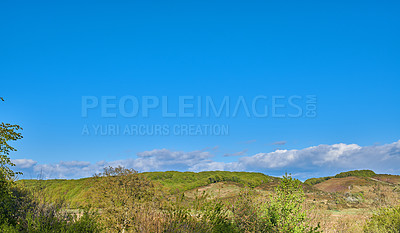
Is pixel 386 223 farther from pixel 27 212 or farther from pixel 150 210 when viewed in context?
pixel 27 212

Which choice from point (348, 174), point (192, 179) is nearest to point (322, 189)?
point (348, 174)

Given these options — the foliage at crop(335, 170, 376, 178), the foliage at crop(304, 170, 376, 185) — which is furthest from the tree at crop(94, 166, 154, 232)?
the foliage at crop(335, 170, 376, 178)

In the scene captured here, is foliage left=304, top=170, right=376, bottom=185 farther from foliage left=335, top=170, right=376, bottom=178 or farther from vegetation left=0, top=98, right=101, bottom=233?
vegetation left=0, top=98, right=101, bottom=233

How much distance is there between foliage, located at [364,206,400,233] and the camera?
48.7 ft

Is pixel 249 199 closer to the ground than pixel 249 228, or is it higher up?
higher up

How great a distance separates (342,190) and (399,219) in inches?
1151

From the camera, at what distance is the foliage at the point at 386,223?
14836 mm

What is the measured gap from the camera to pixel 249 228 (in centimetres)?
1171

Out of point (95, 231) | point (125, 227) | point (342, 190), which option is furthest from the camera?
point (342, 190)

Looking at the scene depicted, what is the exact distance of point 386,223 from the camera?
1511 centimetres

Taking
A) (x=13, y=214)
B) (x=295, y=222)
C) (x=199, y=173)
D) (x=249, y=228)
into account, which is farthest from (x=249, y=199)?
(x=199, y=173)

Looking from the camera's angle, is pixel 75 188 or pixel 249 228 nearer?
pixel 249 228

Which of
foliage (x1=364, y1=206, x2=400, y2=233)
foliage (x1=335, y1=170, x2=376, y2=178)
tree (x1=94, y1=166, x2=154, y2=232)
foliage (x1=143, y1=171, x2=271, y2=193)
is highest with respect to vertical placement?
foliage (x1=335, y1=170, x2=376, y2=178)

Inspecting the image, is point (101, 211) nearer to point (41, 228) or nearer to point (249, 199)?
point (41, 228)
